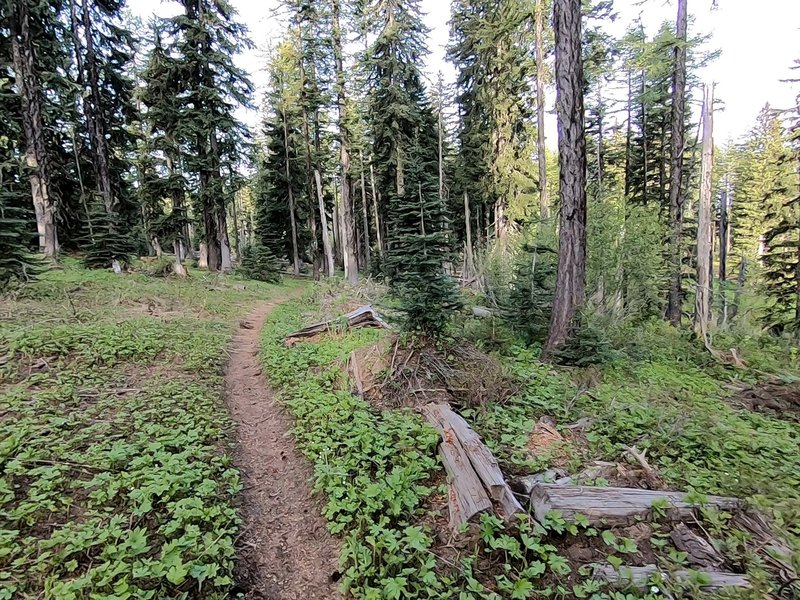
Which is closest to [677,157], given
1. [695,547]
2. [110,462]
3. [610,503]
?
[610,503]

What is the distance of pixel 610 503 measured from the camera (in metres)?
3.13

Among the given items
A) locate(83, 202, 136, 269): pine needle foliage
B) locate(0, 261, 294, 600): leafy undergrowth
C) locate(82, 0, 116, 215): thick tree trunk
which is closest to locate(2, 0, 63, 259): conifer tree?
locate(83, 202, 136, 269): pine needle foliage

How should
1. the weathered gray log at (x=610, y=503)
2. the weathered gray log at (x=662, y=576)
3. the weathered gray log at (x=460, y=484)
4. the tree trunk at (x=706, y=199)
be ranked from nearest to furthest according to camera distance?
the weathered gray log at (x=662, y=576) → the weathered gray log at (x=610, y=503) → the weathered gray log at (x=460, y=484) → the tree trunk at (x=706, y=199)

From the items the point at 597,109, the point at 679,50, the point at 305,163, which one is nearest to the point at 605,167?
the point at 597,109

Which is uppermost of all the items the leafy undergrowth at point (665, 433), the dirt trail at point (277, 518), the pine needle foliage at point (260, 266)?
the pine needle foliage at point (260, 266)

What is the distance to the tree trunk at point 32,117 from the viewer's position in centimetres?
1247

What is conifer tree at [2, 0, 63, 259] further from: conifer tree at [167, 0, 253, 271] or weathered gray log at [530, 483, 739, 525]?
weathered gray log at [530, 483, 739, 525]

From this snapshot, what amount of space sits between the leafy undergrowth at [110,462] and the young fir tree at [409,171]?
3172 mm

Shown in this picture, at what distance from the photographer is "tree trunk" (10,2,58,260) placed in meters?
12.5

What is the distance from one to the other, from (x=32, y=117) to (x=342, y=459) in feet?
54.2

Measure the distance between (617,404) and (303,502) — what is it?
387 cm

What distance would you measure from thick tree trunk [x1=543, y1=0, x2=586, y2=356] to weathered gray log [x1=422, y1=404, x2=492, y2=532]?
334 cm

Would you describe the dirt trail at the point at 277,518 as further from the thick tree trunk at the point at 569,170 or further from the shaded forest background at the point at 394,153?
the thick tree trunk at the point at 569,170

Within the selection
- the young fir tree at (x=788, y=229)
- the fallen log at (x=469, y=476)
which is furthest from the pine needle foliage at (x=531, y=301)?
the young fir tree at (x=788, y=229)
